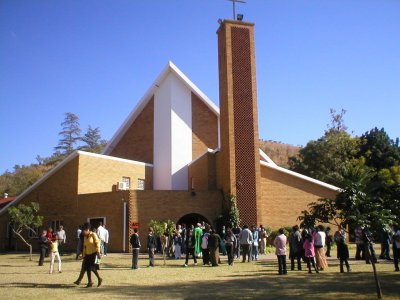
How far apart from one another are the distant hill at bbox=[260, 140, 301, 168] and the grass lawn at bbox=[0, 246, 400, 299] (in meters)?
73.3

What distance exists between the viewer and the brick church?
24641 mm

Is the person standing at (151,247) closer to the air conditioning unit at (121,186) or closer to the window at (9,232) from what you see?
the air conditioning unit at (121,186)

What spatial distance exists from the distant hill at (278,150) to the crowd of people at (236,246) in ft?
221

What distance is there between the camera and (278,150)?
307 feet

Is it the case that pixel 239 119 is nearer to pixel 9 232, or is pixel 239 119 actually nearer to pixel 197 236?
pixel 197 236

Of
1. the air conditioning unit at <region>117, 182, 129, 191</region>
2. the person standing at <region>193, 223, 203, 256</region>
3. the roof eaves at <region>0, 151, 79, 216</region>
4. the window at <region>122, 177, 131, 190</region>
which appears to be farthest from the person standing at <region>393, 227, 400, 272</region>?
the window at <region>122, 177, 131, 190</region>

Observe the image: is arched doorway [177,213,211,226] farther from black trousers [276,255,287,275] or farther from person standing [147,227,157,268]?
black trousers [276,255,287,275]

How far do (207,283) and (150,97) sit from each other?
77.4 ft

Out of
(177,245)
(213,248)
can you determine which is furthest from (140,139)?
(213,248)

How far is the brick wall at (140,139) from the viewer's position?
33.0m

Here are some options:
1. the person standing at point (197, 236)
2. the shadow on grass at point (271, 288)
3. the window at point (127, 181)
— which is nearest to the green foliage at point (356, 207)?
the shadow on grass at point (271, 288)

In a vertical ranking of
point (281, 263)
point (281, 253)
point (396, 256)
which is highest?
point (281, 253)

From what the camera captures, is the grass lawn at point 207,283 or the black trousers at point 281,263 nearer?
the grass lawn at point 207,283

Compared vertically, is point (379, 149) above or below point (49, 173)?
above
